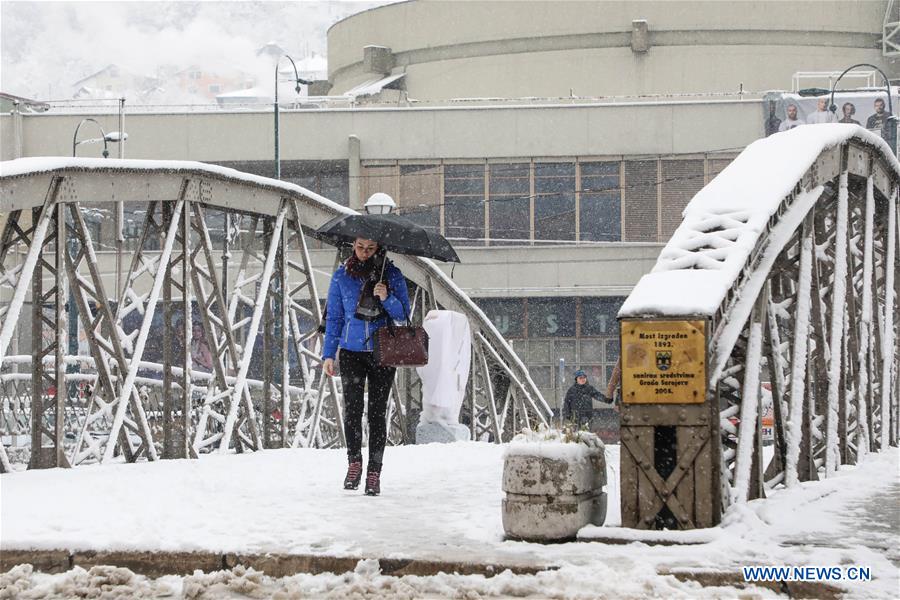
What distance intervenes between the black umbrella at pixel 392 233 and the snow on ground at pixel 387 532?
175 centimetres

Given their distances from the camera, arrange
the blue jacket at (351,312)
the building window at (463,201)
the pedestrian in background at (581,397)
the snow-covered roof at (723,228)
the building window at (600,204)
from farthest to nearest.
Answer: the building window at (463,201), the building window at (600,204), the pedestrian in background at (581,397), the blue jacket at (351,312), the snow-covered roof at (723,228)

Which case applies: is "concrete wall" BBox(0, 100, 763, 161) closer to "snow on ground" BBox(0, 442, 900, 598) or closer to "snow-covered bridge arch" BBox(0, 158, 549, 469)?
"snow-covered bridge arch" BBox(0, 158, 549, 469)

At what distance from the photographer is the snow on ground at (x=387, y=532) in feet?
21.5

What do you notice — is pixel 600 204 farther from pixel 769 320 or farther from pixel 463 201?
pixel 769 320

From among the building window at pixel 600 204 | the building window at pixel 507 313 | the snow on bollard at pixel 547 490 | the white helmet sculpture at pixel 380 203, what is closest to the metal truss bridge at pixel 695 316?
the snow on bollard at pixel 547 490

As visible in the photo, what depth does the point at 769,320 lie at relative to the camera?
30.8 ft

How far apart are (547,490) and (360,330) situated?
295 cm

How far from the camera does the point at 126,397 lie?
12.0m

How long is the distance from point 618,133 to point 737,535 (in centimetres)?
3868

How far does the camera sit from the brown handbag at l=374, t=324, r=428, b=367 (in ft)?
33.1

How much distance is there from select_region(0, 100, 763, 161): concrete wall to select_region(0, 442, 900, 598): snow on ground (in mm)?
34773

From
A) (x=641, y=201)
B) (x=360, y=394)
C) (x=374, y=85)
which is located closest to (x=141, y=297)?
(x=360, y=394)

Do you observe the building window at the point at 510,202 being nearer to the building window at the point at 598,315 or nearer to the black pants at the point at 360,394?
the building window at the point at 598,315

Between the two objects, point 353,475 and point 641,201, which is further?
point 641,201
